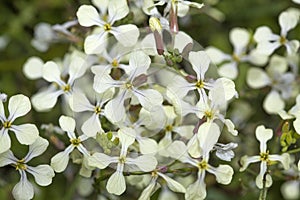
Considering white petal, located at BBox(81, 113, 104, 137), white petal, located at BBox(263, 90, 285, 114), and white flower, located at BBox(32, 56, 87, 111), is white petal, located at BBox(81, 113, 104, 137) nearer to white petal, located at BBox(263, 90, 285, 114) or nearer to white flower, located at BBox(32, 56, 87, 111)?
white flower, located at BBox(32, 56, 87, 111)

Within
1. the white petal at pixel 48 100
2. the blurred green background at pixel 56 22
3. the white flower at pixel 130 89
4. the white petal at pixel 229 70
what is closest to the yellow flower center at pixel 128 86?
the white flower at pixel 130 89

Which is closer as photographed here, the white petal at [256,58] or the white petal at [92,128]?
the white petal at [92,128]

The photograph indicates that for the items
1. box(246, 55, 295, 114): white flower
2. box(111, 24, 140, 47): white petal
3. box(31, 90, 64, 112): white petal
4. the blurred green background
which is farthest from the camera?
the blurred green background

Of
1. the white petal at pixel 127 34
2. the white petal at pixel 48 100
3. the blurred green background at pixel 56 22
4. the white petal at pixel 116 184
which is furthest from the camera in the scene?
the blurred green background at pixel 56 22

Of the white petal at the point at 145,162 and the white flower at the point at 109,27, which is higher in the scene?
the white flower at the point at 109,27

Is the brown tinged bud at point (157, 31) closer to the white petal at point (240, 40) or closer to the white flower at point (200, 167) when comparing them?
the white flower at point (200, 167)

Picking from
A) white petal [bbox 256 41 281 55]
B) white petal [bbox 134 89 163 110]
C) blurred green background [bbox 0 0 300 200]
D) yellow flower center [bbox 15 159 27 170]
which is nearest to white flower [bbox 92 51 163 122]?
white petal [bbox 134 89 163 110]

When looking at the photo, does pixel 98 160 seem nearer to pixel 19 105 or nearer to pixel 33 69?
pixel 19 105

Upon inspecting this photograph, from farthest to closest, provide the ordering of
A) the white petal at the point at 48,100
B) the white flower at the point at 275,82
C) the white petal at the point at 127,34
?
the white flower at the point at 275,82, the white petal at the point at 48,100, the white petal at the point at 127,34
